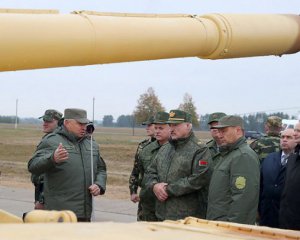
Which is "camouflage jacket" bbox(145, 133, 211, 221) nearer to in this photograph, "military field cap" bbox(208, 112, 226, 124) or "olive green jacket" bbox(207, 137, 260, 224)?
"olive green jacket" bbox(207, 137, 260, 224)

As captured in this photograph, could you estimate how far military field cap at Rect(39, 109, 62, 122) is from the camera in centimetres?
802

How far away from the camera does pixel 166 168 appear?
6.22 meters

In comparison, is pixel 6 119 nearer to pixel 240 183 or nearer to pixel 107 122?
pixel 107 122

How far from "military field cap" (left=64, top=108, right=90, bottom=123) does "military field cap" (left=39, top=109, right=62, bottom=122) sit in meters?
1.52

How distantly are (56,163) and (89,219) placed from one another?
77 centimetres

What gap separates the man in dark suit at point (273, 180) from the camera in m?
6.62

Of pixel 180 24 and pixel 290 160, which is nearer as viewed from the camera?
pixel 180 24

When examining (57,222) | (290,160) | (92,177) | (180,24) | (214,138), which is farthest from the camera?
(214,138)

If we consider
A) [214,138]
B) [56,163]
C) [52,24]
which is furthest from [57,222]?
[214,138]

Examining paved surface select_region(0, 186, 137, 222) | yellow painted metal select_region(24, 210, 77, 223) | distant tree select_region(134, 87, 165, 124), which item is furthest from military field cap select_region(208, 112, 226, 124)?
distant tree select_region(134, 87, 165, 124)

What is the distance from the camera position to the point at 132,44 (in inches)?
170

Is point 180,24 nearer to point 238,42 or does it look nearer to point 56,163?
point 238,42

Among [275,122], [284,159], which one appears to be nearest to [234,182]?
[284,159]

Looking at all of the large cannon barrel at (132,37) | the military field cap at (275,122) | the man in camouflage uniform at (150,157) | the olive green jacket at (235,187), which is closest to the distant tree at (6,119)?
the man in camouflage uniform at (150,157)
